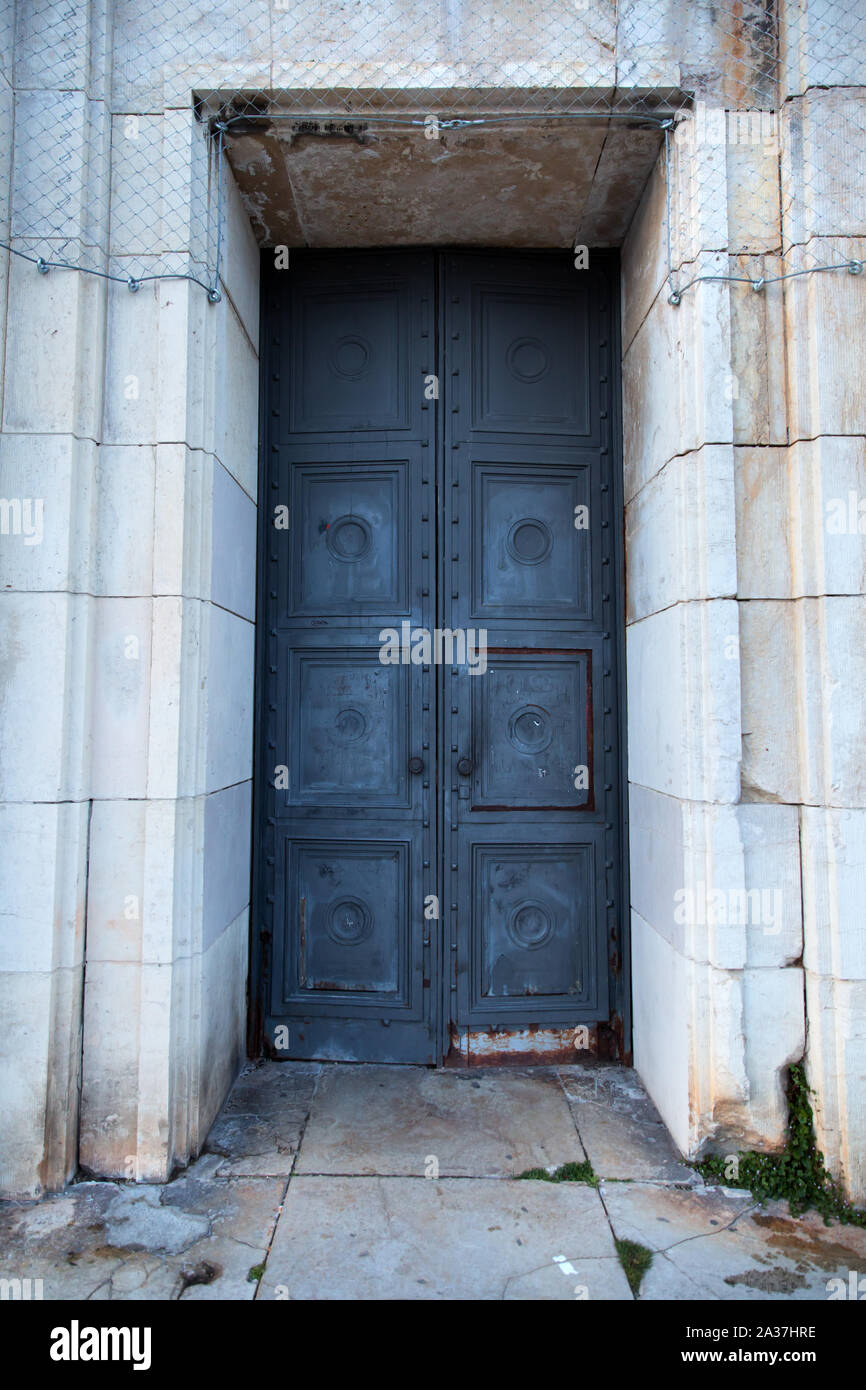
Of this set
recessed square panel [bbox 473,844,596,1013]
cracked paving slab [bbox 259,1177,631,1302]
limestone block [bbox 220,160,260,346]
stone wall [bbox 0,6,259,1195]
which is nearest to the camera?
cracked paving slab [bbox 259,1177,631,1302]

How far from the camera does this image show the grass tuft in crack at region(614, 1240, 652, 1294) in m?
2.21

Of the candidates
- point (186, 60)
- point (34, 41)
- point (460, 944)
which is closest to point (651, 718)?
point (460, 944)

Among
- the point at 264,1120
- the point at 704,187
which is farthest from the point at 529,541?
the point at 264,1120

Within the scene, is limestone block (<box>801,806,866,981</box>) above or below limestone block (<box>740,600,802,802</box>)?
below

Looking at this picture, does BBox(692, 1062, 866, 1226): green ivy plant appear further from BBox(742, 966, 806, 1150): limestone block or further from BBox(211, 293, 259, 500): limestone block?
BBox(211, 293, 259, 500): limestone block

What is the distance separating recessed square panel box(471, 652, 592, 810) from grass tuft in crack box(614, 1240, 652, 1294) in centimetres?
167

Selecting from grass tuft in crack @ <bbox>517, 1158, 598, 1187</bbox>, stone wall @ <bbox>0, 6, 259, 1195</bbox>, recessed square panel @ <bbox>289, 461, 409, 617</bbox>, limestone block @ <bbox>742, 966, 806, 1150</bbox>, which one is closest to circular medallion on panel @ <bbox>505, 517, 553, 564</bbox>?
recessed square panel @ <bbox>289, 461, 409, 617</bbox>

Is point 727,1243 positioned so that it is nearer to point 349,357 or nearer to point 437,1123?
point 437,1123

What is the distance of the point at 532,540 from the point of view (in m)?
3.64

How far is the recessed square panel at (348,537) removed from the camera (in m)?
3.61

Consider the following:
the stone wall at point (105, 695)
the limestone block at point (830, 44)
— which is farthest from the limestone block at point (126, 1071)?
the limestone block at point (830, 44)

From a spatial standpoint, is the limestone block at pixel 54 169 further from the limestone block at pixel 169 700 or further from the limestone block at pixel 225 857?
the limestone block at pixel 225 857

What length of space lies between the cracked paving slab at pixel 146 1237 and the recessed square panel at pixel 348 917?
94 centimetres

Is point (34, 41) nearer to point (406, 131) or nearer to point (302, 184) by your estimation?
point (302, 184)
